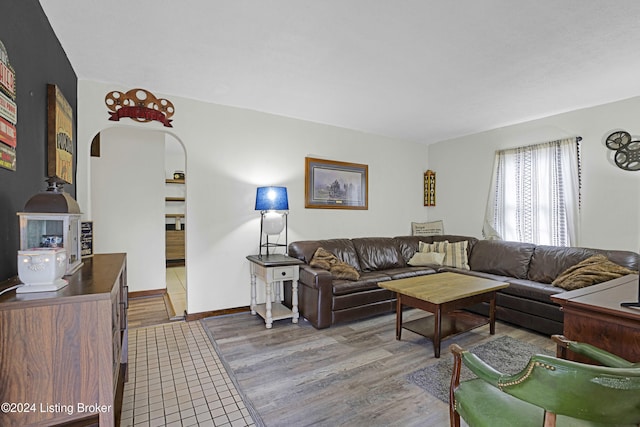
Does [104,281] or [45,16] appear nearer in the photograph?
[104,281]

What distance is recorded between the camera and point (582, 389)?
32.5 inches

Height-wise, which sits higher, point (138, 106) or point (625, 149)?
point (138, 106)

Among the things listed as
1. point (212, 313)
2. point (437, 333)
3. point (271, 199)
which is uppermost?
point (271, 199)

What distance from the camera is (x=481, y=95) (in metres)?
3.39

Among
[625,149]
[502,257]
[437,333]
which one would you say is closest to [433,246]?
[502,257]

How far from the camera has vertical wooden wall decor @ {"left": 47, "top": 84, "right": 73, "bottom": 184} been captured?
204 centimetres

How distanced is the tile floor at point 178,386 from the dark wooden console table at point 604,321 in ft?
6.21

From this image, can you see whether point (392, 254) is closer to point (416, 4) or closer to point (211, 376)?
point (211, 376)

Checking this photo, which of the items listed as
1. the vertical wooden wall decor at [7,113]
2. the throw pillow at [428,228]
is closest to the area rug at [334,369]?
the vertical wooden wall decor at [7,113]

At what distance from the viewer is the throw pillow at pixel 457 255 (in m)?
4.46

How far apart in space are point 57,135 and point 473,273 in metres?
4.55

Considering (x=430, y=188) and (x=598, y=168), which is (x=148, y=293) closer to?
(x=430, y=188)

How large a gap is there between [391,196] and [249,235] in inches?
102

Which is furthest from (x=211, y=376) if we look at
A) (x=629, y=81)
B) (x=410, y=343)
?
(x=629, y=81)
